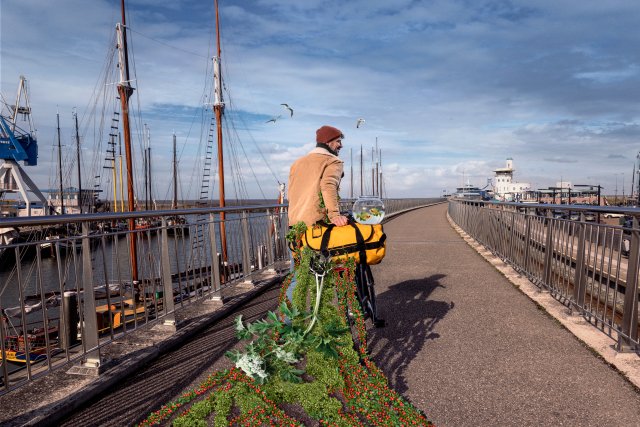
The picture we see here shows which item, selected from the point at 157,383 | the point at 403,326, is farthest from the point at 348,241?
the point at 403,326

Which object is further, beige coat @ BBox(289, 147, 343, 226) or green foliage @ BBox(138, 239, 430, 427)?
beige coat @ BBox(289, 147, 343, 226)

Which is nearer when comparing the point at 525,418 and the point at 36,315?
the point at 525,418

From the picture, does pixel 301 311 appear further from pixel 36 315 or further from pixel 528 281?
pixel 36 315

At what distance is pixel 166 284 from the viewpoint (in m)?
5.00

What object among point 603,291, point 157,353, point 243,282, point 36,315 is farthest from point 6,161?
point 603,291

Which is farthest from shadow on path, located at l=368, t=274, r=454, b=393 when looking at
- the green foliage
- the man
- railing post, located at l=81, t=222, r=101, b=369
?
railing post, located at l=81, t=222, r=101, b=369

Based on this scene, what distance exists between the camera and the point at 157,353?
4129 mm

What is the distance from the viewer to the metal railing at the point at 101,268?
133 inches

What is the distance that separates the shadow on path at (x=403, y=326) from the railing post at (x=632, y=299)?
5.51ft

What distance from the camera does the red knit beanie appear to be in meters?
3.85

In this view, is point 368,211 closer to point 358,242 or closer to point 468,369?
point 358,242

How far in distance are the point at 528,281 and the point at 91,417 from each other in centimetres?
679

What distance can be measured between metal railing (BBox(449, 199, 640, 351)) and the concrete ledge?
0.29 feet

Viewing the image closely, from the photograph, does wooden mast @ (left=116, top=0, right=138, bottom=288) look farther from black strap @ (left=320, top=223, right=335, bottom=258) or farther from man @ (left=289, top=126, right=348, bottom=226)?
black strap @ (left=320, top=223, right=335, bottom=258)
